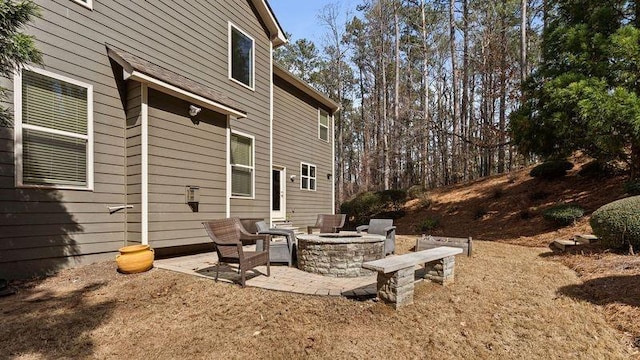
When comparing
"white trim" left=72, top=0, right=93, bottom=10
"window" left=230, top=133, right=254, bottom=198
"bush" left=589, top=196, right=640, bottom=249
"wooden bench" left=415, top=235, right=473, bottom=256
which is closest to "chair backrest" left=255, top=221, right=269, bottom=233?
"window" left=230, top=133, right=254, bottom=198

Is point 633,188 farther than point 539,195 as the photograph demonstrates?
No

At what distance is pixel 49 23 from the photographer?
196 inches

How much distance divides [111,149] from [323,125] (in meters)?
9.51

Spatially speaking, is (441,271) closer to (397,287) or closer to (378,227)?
(397,287)

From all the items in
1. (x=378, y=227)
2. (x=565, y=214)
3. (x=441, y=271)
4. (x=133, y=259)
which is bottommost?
(x=441, y=271)

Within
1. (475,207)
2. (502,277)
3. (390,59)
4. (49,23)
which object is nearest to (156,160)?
(49,23)

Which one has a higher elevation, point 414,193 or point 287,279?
point 414,193

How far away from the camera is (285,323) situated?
136 inches

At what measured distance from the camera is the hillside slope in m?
9.09

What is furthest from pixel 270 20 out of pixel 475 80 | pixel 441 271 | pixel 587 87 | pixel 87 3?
pixel 475 80

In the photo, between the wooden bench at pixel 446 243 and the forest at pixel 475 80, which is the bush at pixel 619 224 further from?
the wooden bench at pixel 446 243

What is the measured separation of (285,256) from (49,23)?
5.27 m

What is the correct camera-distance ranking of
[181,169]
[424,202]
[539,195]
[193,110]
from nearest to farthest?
[181,169]
[193,110]
[539,195]
[424,202]

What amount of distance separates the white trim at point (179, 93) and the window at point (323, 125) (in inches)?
261
